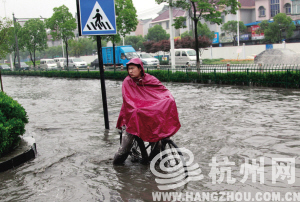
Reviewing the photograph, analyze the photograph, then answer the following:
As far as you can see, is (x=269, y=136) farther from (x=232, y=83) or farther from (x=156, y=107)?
(x=232, y=83)

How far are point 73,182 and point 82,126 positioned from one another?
416 cm

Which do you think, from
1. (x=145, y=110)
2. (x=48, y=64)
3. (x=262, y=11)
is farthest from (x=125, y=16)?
(x=262, y=11)

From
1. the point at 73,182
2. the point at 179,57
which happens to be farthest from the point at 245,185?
the point at 179,57

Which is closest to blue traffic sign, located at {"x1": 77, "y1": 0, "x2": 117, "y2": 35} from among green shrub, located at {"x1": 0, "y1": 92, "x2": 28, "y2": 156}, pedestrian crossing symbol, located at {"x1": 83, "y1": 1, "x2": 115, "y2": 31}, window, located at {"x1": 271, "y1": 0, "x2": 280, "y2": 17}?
pedestrian crossing symbol, located at {"x1": 83, "y1": 1, "x2": 115, "y2": 31}

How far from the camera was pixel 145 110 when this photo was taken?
14.8ft

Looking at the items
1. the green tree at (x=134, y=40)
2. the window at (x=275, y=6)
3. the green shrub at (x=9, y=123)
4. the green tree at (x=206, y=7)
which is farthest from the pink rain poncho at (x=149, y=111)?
the green tree at (x=134, y=40)

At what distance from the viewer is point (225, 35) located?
5609 cm

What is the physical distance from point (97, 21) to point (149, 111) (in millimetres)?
3383

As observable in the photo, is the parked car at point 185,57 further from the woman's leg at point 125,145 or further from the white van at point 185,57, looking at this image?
the woman's leg at point 125,145

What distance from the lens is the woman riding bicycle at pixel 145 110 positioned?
176 inches

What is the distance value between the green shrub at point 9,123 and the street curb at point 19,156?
120mm

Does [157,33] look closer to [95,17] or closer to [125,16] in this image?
[125,16]

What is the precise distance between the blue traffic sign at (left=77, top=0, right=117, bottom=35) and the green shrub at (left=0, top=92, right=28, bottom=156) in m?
2.09

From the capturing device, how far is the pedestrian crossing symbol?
7.07 m
